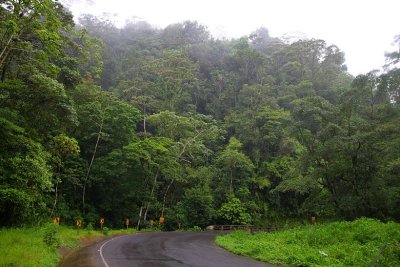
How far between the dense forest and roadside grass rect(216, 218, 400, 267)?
4.84m

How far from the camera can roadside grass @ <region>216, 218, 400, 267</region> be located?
1198 cm

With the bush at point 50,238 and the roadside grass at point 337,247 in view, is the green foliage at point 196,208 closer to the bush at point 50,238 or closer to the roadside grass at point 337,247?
the roadside grass at point 337,247

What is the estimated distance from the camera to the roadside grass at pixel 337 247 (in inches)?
472

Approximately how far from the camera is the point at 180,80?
49.0 meters

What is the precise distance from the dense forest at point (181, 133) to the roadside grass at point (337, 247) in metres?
4.84

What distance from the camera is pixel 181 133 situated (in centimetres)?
3953

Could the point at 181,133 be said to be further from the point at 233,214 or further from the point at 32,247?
the point at 32,247

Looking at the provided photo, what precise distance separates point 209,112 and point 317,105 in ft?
86.4

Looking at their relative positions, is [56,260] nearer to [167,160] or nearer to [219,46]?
[167,160]

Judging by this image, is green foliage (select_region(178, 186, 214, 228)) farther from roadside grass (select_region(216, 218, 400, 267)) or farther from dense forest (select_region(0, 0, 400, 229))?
roadside grass (select_region(216, 218, 400, 267))

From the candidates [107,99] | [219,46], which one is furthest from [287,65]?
[107,99]

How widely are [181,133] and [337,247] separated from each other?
26.1 meters

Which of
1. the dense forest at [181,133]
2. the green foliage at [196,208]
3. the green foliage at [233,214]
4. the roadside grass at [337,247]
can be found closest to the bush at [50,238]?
the dense forest at [181,133]

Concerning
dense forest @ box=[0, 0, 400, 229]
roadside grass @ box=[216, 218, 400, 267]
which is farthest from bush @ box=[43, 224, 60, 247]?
roadside grass @ box=[216, 218, 400, 267]
